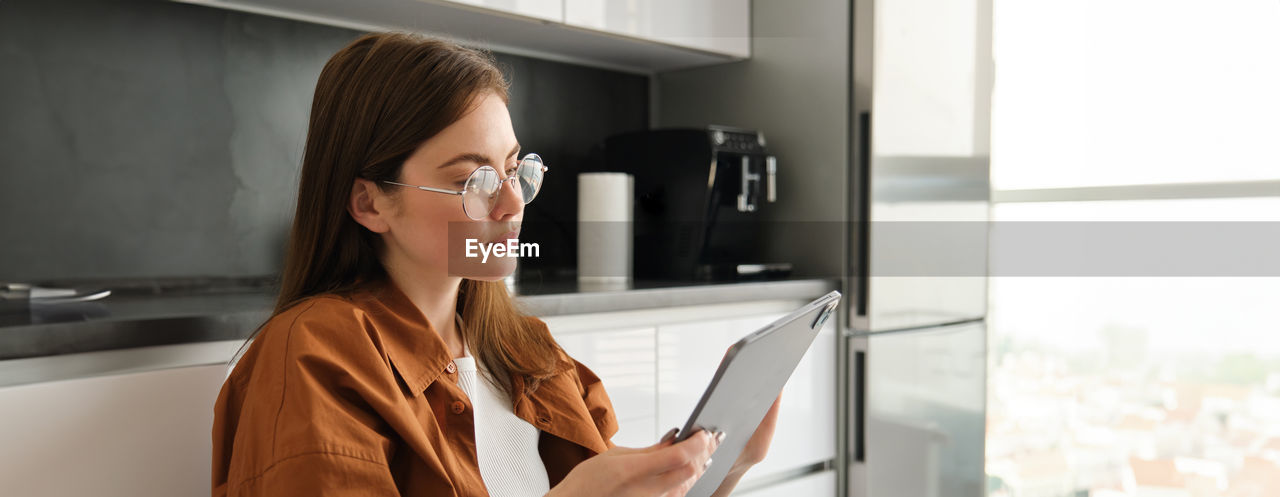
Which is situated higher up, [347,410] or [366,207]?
[366,207]

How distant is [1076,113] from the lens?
243cm

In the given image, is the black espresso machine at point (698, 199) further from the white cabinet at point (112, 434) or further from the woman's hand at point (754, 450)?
the white cabinet at point (112, 434)

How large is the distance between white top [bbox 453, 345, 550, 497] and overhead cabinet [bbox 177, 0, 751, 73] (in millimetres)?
983

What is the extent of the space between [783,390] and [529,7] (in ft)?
3.12

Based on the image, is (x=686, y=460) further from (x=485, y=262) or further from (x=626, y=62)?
(x=626, y=62)

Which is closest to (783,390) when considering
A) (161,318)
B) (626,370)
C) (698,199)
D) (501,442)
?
(626,370)

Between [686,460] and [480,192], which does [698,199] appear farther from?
[686,460]

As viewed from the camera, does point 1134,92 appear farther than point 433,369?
Yes

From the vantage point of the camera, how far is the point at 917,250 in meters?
2.20

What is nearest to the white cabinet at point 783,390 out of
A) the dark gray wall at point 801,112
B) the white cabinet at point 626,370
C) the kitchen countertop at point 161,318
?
the white cabinet at point 626,370

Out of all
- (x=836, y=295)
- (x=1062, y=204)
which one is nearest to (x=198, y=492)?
(x=836, y=295)

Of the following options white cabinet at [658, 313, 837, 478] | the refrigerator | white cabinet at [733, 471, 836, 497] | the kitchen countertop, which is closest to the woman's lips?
the kitchen countertop

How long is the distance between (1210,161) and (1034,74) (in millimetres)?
516

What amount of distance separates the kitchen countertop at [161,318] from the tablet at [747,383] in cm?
53
